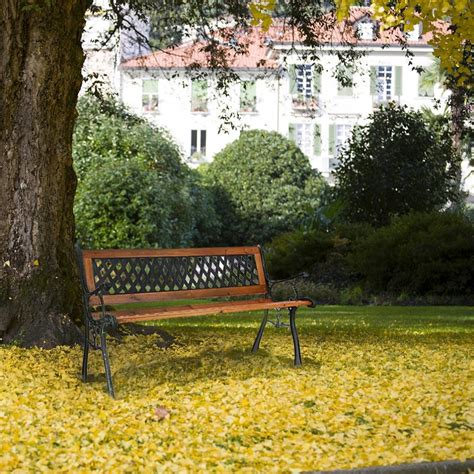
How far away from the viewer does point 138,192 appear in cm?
2439

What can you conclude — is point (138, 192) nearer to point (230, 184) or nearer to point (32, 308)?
point (230, 184)

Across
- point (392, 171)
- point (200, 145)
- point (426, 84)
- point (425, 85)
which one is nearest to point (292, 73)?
point (426, 84)

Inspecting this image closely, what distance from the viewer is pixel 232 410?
6.49 metres

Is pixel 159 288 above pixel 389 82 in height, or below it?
below

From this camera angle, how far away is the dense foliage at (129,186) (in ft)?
80.0

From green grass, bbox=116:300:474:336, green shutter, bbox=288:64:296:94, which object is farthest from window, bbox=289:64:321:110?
green grass, bbox=116:300:474:336

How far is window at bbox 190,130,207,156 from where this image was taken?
4516 centimetres

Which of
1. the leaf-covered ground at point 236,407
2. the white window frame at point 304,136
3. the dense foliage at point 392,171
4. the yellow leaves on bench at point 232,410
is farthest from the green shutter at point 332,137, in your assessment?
the yellow leaves on bench at point 232,410

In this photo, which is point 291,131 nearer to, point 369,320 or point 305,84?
point 305,84

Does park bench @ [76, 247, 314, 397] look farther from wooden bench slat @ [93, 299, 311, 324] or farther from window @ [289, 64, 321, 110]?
window @ [289, 64, 321, 110]

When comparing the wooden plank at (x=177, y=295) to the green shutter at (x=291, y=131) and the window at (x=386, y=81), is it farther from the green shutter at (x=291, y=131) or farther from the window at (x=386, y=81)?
the window at (x=386, y=81)

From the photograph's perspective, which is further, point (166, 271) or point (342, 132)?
point (342, 132)

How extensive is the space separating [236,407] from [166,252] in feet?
6.66

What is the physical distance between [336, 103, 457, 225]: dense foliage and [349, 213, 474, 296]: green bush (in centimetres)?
293
